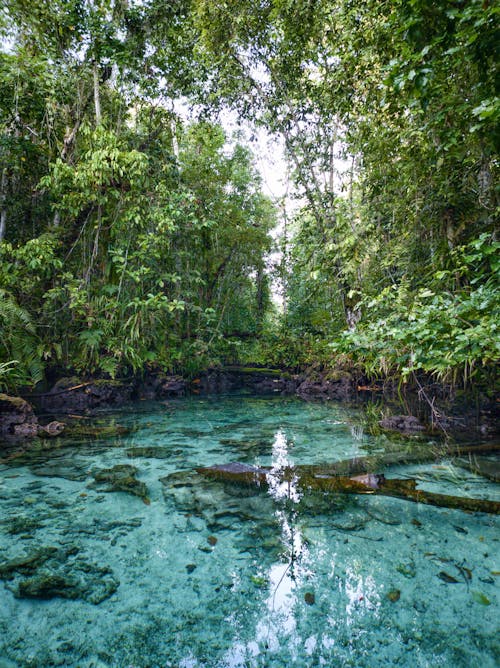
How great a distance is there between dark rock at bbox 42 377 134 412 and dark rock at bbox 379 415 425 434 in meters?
5.89

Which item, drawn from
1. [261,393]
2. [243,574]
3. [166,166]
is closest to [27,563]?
[243,574]

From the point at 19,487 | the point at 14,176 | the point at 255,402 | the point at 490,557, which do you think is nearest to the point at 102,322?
the point at 14,176

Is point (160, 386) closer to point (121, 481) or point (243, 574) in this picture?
point (121, 481)

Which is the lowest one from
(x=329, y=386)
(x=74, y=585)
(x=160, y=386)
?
(x=74, y=585)

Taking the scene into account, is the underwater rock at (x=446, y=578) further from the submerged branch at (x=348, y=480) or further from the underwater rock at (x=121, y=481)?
the underwater rock at (x=121, y=481)

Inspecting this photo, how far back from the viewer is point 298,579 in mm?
2129

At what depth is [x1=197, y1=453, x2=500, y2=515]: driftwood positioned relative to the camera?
2.97 meters

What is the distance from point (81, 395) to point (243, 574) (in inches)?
277

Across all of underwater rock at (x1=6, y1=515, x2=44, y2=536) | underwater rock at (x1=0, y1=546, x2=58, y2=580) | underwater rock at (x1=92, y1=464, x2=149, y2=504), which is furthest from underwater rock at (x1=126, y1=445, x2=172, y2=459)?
underwater rock at (x1=0, y1=546, x2=58, y2=580)

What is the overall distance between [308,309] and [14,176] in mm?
10001

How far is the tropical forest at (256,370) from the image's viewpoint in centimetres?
189

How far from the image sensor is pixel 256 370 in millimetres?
13289

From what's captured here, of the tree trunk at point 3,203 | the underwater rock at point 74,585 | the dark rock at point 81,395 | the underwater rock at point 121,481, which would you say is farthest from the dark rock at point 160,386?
the underwater rock at point 74,585

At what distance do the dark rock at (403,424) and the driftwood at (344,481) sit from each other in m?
1.77
